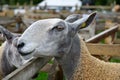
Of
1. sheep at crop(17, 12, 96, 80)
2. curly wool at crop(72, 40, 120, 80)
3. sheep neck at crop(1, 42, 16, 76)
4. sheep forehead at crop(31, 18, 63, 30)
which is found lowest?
sheep neck at crop(1, 42, 16, 76)

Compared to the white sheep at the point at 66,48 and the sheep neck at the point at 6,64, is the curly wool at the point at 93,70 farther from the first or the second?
the sheep neck at the point at 6,64

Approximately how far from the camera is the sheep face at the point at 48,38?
3.33 meters

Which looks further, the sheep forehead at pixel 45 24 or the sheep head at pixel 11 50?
the sheep head at pixel 11 50

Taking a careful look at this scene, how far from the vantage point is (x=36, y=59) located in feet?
12.0

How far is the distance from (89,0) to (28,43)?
4714cm

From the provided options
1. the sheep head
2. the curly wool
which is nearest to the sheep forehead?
the curly wool

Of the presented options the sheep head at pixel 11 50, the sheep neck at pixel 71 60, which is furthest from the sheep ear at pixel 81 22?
the sheep head at pixel 11 50

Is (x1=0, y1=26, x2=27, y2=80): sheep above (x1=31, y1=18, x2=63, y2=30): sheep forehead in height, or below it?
below

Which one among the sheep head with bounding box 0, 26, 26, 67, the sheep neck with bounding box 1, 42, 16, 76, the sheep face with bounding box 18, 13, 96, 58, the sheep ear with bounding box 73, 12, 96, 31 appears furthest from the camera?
the sheep neck with bounding box 1, 42, 16, 76

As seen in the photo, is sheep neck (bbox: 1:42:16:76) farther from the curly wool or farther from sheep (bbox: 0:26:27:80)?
the curly wool

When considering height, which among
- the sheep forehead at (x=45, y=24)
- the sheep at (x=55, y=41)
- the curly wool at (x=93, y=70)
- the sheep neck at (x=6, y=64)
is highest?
the sheep forehead at (x=45, y=24)

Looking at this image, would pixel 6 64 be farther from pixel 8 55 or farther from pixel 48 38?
pixel 48 38

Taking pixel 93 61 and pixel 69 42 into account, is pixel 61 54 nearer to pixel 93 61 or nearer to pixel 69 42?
pixel 69 42

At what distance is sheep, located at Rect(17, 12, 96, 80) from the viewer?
3344mm
